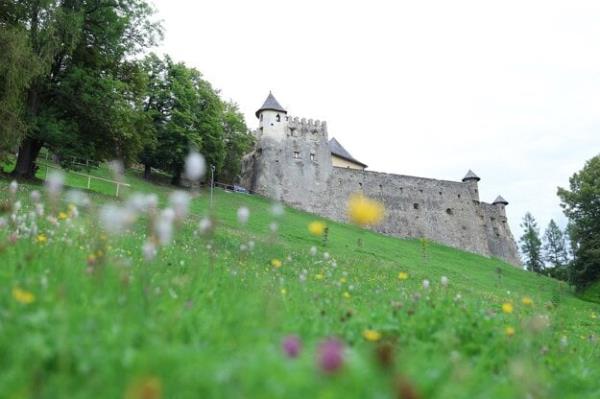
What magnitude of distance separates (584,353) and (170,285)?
16.3 feet

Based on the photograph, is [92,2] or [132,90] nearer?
[92,2]

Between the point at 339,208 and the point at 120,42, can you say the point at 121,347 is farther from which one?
the point at 339,208

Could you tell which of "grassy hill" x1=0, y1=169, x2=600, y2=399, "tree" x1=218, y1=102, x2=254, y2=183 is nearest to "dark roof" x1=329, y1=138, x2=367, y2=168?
"tree" x1=218, y1=102, x2=254, y2=183

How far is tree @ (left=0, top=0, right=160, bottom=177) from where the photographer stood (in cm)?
2270

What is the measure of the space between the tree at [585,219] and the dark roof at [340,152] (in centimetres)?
3189

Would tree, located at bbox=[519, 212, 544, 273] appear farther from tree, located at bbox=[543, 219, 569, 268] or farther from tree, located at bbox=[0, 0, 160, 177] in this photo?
tree, located at bbox=[0, 0, 160, 177]

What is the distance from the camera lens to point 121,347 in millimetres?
2895

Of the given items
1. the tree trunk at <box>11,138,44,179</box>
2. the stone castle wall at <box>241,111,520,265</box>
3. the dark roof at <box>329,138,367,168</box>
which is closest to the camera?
the tree trunk at <box>11,138,44,179</box>

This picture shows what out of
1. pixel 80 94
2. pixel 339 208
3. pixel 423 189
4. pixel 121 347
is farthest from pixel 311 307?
pixel 423 189

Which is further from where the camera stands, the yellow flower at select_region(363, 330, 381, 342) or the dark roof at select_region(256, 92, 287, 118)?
the dark roof at select_region(256, 92, 287, 118)

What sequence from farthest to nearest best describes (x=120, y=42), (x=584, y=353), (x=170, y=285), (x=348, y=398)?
(x=120, y=42), (x=584, y=353), (x=170, y=285), (x=348, y=398)

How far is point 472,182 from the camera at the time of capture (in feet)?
208

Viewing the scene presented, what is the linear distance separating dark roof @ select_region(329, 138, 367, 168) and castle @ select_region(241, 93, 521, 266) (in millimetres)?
10962

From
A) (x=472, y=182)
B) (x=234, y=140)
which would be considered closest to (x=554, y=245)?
(x=472, y=182)
